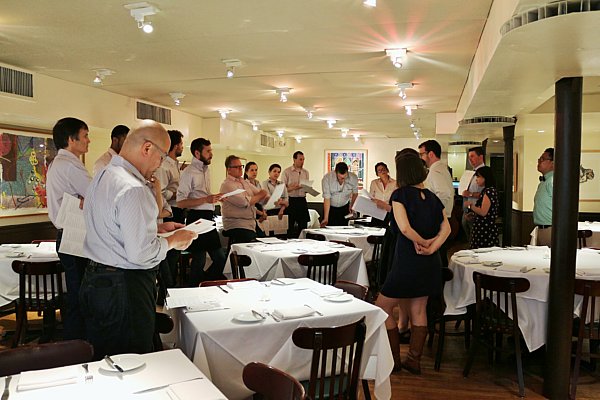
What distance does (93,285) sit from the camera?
8.18 ft

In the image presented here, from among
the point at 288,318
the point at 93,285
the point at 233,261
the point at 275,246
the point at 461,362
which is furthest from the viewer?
the point at 275,246

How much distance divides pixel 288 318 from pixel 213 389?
94 centimetres

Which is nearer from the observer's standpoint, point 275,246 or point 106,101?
point 275,246

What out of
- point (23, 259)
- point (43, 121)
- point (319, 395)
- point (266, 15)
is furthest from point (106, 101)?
point (319, 395)

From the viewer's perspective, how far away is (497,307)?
4246 millimetres

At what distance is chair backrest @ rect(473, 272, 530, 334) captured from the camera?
3.98 metres

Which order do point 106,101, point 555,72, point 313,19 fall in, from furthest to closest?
point 106,101, point 313,19, point 555,72

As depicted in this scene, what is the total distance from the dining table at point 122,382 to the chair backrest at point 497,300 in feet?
8.90

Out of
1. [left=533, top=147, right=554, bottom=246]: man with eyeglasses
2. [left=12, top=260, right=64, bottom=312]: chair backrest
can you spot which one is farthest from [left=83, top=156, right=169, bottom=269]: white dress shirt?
[left=533, top=147, right=554, bottom=246]: man with eyeglasses

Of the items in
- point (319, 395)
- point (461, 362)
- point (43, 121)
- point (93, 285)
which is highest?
point (43, 121)

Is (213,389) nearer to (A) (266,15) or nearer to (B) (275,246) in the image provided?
(A) (266,15)

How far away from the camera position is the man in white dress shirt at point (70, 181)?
3.81 metres

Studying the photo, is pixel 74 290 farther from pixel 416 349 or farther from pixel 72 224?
pixel 416 349

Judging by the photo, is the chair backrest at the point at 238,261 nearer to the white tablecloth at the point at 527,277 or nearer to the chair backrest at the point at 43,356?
the white tablecloth at the point at 527,277
